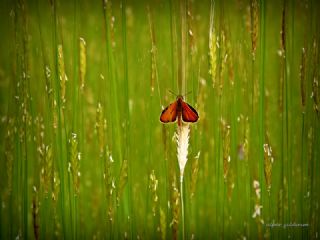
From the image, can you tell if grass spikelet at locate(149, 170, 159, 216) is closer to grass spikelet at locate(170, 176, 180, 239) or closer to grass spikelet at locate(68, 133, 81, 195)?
grass spikelet at locate(170, 176, 180, 239)

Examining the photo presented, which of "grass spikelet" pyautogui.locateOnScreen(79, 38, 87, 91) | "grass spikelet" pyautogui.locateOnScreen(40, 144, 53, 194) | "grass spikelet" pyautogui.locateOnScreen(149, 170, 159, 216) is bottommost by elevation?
"grass spikelet" pyautogui.locateOnScreen(149, 170, 159, 216)

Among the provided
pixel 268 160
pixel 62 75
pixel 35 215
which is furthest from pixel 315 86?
pixel 35 215

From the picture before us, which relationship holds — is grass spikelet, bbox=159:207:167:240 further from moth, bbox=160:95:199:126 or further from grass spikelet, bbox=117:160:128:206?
moth, bbox=160:95:199:126

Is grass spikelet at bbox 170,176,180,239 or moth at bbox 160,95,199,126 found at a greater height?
moth at bbox 160,95,199,126

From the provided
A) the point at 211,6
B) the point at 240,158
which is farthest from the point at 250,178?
the point at 211,6

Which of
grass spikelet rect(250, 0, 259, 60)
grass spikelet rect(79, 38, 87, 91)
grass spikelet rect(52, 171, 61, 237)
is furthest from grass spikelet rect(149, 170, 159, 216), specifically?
grass spikelet rect(250, 0, 259, 60)

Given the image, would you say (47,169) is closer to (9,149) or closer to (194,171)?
(9,149)
